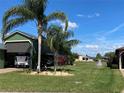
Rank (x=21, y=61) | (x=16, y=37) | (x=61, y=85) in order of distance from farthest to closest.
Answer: (x=21, y=61)
(x=16, y=37)
(x=61, y=85)

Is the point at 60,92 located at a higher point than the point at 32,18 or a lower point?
lower

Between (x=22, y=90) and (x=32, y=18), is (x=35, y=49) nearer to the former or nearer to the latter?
(x=32, y=18)

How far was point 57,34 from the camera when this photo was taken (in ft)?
99.6

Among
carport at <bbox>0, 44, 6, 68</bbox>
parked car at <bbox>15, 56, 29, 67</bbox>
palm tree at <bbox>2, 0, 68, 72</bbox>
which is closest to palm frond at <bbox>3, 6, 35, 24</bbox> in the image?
palm tree at <bbox>2, 0, 68, 72</bbox>

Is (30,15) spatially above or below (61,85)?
above

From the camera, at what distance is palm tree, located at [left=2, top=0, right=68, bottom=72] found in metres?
29.0

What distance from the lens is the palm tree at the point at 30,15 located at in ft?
95.3

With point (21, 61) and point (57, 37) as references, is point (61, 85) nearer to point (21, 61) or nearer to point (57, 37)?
point (57, 37)

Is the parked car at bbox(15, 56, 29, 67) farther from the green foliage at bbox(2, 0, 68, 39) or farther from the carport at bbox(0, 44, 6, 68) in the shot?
the green foliage at bbox(2, 0, 68, 39)

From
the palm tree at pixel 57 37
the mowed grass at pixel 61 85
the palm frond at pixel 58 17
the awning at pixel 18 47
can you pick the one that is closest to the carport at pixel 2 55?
the awning at pixel 18 47

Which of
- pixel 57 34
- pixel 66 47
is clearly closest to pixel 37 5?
pixel 57 34

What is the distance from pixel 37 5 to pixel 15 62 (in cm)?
1520

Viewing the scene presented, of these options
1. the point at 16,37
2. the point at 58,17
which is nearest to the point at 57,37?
the point at 58,17

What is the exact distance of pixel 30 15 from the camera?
96.5 ft
